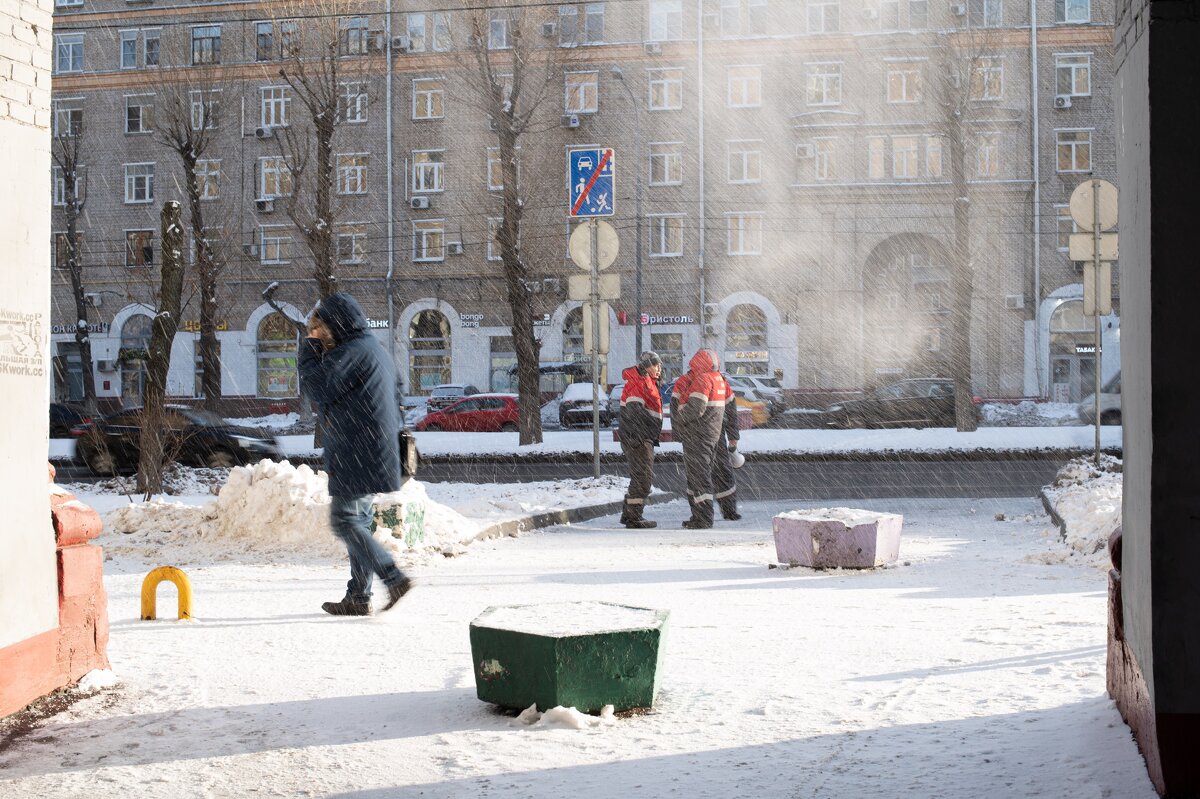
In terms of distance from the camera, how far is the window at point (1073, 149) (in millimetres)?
44688

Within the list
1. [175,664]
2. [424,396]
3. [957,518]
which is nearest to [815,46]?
[424,396]

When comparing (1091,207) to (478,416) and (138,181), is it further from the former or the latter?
(138,181)

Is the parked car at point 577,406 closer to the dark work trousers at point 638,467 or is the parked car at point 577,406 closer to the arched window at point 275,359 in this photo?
the arched window at point 275,359

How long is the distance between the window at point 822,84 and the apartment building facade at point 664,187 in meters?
0.08

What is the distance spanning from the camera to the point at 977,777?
13.6ft

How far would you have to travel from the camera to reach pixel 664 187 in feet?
152

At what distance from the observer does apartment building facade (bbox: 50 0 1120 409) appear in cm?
4438

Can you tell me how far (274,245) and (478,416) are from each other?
13.1m

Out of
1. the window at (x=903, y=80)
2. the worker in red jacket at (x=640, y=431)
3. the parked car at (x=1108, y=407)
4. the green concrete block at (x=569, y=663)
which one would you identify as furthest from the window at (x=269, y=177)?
the green concrete block at (x=569, y=663)

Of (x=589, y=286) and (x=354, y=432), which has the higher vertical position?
(x=589, y=286)

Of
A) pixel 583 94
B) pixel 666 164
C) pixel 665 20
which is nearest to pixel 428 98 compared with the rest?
pixel 583 94

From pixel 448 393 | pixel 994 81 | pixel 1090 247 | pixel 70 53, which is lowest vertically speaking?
pixel 448 393

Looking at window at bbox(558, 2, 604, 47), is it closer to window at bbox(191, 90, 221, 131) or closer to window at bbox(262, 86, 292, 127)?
window at bbox(262, 86, 292, 127)

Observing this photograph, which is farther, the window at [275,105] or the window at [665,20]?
the window at [275,105]
